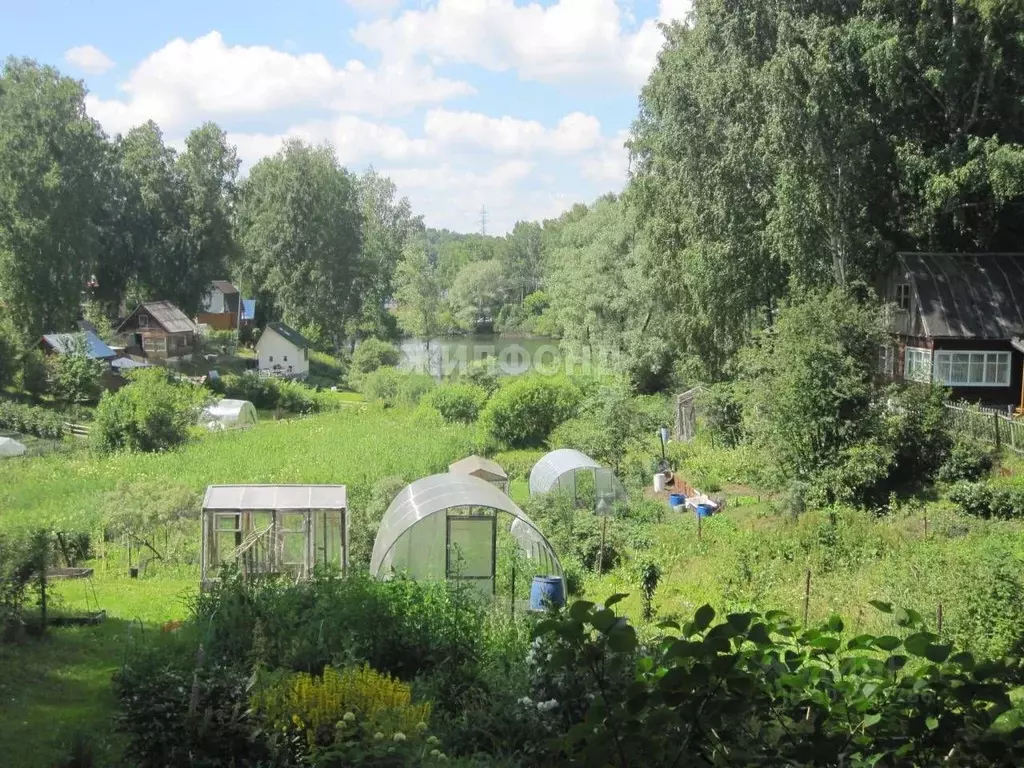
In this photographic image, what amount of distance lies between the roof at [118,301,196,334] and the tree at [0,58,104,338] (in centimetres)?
463

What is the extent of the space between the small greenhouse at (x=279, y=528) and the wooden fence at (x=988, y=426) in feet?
44.7

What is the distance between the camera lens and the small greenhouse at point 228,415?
35.3 m

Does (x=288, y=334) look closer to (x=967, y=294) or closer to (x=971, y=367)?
(x=967, y=294)

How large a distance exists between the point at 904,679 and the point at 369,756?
13.5 feet

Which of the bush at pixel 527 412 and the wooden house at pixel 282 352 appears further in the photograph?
the wooden house at pixel 282 352

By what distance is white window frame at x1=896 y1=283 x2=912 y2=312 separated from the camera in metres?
25.8

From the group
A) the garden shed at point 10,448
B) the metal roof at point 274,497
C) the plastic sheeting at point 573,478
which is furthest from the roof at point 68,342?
the metal roof at point 274,497

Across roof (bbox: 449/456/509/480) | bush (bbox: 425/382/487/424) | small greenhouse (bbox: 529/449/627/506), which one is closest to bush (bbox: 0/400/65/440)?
bush (bbox: 425/382/487/424)

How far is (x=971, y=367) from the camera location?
24.8 meters

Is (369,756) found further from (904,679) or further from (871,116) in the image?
(871,116)

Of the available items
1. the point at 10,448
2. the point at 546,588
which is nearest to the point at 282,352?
the point at 10,448

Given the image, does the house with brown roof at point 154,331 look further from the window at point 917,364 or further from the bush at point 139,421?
the window at point 917,364

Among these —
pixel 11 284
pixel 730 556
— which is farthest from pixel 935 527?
pixel 11 284

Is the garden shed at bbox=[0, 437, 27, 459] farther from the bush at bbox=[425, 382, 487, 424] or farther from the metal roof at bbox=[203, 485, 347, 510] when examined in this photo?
the metal roof at bbox=[203, 485, 347, 510]
